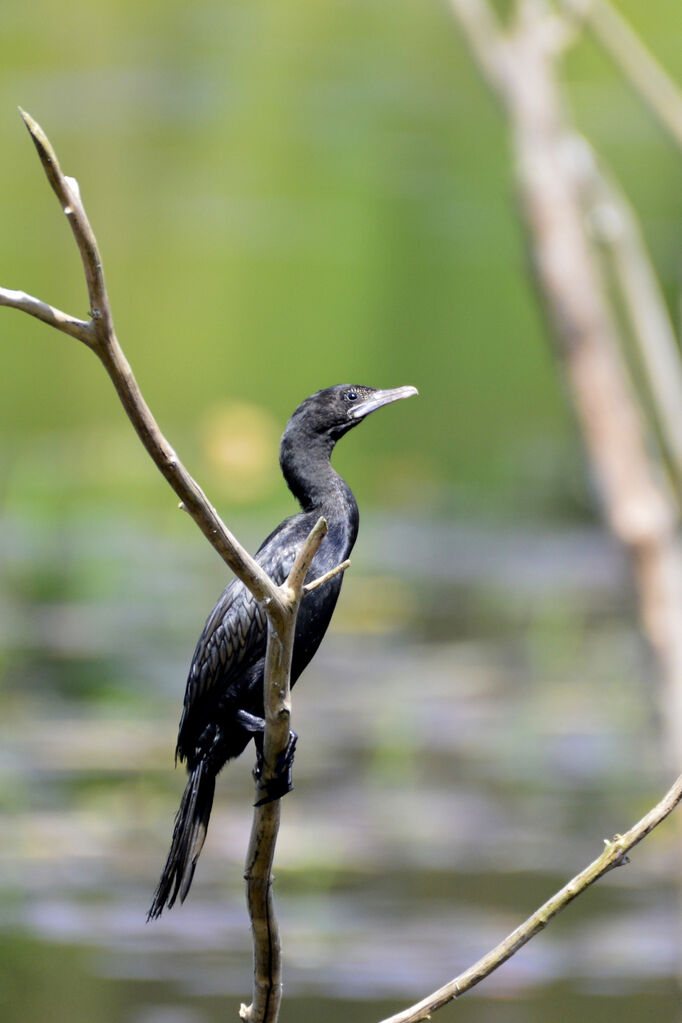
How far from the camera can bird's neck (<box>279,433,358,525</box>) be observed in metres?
1.48

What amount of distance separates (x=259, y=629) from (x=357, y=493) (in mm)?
6658

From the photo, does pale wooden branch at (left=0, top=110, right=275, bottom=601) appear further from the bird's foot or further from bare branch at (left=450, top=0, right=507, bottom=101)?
bare branch at (left=450, top=0, right=507, bottom=101)

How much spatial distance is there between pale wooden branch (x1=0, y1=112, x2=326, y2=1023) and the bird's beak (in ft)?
0.75

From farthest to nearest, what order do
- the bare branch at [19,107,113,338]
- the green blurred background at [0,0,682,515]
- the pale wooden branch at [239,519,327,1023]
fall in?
the green blurred background at [0,0,682,515] < the pale wooden branch at [239,519,327,1023] < the bare branch at [19,107,113,338]

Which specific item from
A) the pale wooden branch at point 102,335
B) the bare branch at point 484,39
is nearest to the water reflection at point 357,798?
Result: the bare branch at point 484,39

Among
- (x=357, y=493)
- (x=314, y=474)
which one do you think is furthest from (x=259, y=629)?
(x=357, y=493)

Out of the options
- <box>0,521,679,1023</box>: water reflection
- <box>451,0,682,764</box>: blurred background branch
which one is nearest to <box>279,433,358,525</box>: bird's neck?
<box>451,0,682,764</box>: blurred background branch

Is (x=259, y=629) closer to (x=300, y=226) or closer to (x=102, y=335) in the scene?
(x=102, y=335)

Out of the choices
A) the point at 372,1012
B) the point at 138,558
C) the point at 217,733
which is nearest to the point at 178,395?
the point at 138,558

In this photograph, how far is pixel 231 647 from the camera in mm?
1530

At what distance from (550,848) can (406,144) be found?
20.7 ft

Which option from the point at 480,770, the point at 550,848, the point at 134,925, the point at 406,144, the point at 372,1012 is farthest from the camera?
the point at 406,144

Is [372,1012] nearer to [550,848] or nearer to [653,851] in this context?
[550,848]

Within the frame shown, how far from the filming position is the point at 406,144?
32.3 ft
